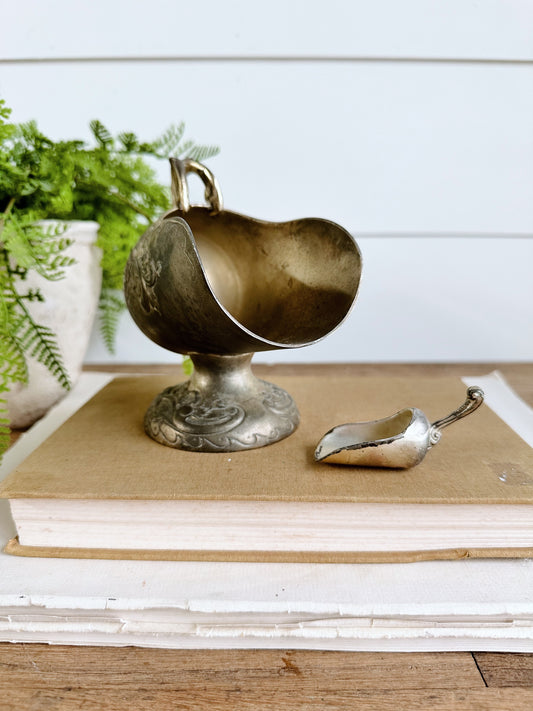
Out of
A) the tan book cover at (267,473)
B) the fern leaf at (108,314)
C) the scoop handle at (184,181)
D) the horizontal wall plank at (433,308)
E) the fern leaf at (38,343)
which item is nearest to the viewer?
the tan book cover at (267,473)

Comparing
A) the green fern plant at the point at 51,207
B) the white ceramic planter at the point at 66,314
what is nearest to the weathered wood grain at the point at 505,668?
the green fern plant at the point at 51,207

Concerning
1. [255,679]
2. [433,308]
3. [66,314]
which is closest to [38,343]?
[66,314]

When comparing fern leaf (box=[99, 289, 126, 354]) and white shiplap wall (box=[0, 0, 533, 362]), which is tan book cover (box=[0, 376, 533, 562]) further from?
white shiplap wall (box=[0, 0, 533, 362])

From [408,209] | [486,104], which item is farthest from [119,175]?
[486,104]

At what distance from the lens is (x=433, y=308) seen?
107 centimetres

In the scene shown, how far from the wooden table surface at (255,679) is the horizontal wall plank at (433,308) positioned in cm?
70

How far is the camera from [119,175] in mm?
801

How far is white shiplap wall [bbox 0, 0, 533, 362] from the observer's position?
37.7 inches

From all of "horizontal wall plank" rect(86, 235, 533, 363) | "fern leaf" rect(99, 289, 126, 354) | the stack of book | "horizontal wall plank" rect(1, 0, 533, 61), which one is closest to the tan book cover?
the stack of book

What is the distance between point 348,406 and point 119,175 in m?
0.43

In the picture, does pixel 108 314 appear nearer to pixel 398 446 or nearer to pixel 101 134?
pixel 101 134

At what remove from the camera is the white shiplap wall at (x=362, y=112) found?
37.7 inches

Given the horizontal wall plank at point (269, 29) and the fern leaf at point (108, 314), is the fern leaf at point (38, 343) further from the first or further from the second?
the horizontal wall plank at point (269, 29)

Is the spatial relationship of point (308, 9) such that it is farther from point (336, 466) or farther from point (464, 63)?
point (336, 466)
